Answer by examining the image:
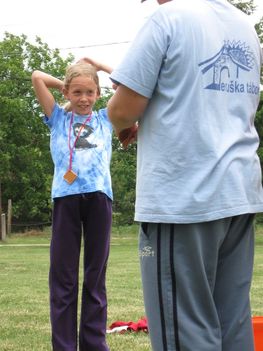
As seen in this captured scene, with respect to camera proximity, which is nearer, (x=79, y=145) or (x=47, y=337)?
(x=79, y=145)

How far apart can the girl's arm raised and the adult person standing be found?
1.48 metres

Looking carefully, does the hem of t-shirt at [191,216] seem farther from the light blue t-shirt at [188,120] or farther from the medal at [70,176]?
the medal at [70,176]

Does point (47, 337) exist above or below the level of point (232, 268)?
below

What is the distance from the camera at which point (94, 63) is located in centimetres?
401

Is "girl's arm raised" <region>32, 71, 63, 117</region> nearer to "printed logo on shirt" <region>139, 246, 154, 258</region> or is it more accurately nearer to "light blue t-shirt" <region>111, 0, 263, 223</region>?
"light blue t-shirt" <region>111, 0, 263, 223</region>

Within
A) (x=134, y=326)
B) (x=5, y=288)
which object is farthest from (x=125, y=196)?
(x=134, y=326)

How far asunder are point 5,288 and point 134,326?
13.8 ft

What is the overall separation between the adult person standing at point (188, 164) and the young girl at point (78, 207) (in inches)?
52.7

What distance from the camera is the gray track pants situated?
93.1 inches

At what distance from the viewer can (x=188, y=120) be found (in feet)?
7.96

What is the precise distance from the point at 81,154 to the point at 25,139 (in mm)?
42572

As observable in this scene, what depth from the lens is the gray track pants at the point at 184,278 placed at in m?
2.37

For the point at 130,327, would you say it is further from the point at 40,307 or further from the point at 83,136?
the point at 83,136

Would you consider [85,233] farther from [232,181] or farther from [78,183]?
[232,181]
